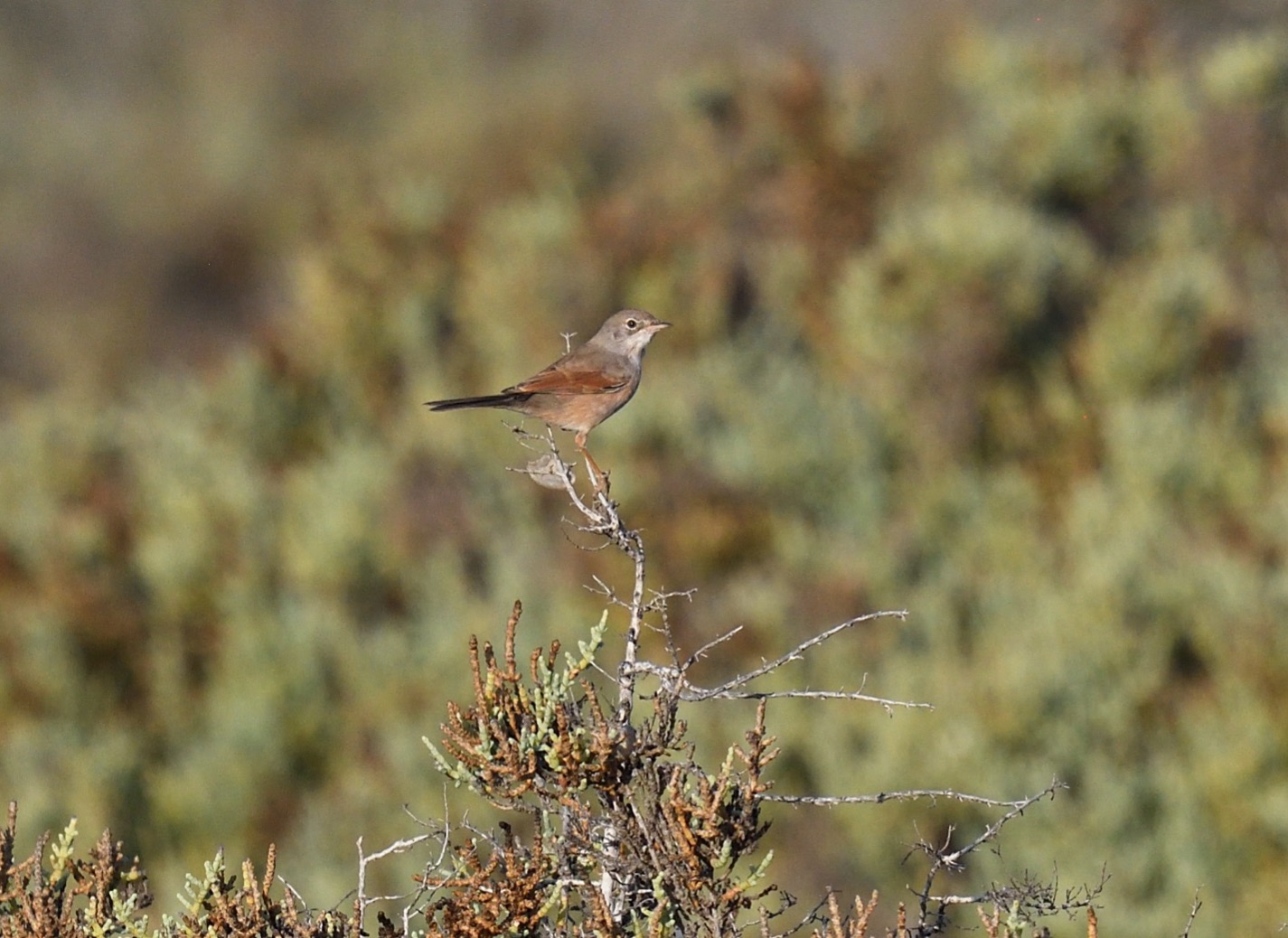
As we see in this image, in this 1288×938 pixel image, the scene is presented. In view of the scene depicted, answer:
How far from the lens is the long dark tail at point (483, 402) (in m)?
5.08

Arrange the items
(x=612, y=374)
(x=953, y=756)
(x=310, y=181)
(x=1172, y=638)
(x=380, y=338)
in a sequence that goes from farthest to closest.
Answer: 1. (x=310, y=181)
2. (x=380, y=338)
3. (x=1172, y=638)
4. (x=953, y=756)
5. (x=612, y=374)

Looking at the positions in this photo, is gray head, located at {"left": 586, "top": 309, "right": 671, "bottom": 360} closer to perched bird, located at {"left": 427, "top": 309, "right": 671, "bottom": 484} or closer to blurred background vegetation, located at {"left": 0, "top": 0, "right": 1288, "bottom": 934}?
perched bird, located at {"left": 427, "top": 309, "right": 671, "bottom": 484}

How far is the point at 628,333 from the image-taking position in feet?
20.0

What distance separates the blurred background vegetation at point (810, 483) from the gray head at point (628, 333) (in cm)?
328

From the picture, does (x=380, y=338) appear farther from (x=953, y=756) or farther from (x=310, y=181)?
(x=310, y=181)

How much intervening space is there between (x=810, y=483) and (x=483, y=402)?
6.70 m

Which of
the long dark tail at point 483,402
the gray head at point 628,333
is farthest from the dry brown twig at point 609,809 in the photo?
the gray head at point 628,333

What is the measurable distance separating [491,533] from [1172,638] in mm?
4726

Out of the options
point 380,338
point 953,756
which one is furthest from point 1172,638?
point 380,338

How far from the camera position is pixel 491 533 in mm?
12039

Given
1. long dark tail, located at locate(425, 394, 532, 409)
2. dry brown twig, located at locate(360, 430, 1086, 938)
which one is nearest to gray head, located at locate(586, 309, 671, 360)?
long dark tail, located at locate(425, 394, 532, 409)

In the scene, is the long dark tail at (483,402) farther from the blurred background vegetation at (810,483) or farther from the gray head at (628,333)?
the blurred background vegetation at (810,483)

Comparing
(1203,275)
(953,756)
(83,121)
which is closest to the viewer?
(953,756)

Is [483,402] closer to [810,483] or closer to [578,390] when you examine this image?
[578,390]
